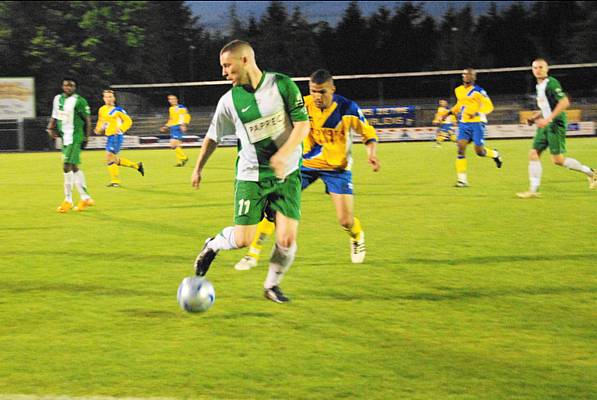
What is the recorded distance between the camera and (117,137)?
64.2 feet

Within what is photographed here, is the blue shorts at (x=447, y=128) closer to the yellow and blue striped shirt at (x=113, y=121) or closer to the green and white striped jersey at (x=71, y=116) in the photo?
the yellow and blue striped shirt at (x=113, y=121)

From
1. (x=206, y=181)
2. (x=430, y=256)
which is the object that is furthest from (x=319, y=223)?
(x=206, y=181)

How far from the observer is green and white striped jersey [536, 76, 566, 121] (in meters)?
13.5

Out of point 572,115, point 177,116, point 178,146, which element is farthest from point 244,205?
point 572,115

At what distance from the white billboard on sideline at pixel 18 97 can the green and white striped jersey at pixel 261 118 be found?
130 ft

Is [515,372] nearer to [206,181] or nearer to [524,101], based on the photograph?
[206,181]

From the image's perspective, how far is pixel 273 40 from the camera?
73.3 metres

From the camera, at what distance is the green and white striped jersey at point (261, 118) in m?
6.40

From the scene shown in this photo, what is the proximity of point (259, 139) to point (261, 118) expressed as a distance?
0.18 metres

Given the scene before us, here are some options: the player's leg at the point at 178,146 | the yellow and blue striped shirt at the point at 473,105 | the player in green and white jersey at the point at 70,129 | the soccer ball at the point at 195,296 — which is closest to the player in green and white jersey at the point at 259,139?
the soccer ball at the point at 195,296

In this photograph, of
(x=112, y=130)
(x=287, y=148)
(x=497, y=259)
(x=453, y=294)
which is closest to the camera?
(x=287, y=148)

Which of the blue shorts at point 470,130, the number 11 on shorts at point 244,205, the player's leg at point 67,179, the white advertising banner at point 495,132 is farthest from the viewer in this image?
the white advertising banner at point 495,132

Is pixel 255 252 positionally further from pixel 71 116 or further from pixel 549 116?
pixel 549 116

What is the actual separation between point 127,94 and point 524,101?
20971 millimetres
